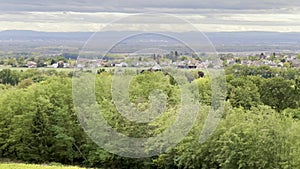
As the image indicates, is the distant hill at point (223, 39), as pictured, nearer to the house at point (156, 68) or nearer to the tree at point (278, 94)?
the tree at point (278, 94)

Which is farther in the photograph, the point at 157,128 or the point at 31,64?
the point at 31,64

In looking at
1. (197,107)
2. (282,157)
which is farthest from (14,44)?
(282,157)

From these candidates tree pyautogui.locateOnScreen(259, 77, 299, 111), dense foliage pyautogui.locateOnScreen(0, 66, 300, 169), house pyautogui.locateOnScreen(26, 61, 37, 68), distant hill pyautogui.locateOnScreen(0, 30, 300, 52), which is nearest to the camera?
dense foliage pyautogui.locateOnScreen(0, 66, 300, 169)

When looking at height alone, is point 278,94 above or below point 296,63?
below

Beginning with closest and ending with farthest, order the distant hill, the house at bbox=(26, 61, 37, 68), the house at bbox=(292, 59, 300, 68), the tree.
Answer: the tree < the distant hill < the house at bbox=(292, 59, 300, 68) < the house at bbox=(26, 61, 37, 68)

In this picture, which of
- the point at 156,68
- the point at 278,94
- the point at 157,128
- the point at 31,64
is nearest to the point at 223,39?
the point at 278,94

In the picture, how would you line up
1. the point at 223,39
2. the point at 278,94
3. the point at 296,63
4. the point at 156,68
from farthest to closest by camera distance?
the point at 296,63
the point at 223,39
the point at 278,94
the point at 156,68

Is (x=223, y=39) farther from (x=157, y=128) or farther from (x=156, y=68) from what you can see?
(x=157, y=128)

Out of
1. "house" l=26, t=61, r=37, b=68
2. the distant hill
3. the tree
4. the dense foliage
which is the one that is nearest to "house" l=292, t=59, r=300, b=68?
the distant hill

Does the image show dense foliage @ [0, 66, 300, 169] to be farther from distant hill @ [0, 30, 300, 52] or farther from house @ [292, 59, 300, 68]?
house @ [292, 59, 300, 68]
